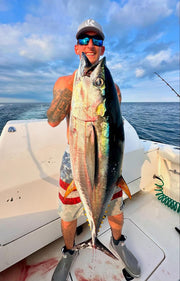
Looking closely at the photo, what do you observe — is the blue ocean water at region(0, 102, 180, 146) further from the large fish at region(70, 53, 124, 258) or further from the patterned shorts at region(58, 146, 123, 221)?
the large fish at region(70, 53, 124, 258)

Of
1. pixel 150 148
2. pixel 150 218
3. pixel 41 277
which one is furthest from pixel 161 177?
pixel 41 277

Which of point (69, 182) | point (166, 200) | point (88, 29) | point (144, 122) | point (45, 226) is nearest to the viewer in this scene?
point (88, 29)

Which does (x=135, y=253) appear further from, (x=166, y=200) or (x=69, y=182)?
(x=69, y=182)

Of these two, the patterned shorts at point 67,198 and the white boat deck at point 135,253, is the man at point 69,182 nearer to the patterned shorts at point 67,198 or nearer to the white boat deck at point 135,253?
the patterned shorts at point 67,198

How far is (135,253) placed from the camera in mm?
2094

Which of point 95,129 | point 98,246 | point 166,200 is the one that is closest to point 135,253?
point 98,246

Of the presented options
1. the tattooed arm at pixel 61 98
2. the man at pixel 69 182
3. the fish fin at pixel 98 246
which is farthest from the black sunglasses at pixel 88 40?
the fish fin at pixel 98 246

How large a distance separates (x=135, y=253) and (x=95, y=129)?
221 centimetres

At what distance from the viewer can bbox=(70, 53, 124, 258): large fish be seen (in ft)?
2.91

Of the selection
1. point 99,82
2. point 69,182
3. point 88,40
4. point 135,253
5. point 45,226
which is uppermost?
point 88,40

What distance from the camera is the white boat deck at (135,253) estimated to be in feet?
5.94

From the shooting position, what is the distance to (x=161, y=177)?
10.9 feet

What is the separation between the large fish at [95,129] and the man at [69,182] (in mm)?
321

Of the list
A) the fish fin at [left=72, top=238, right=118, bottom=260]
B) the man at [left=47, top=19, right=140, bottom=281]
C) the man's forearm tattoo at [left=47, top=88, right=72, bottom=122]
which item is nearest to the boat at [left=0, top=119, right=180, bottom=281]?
the man at [left=47, top=19, right=140, bottom=281]
